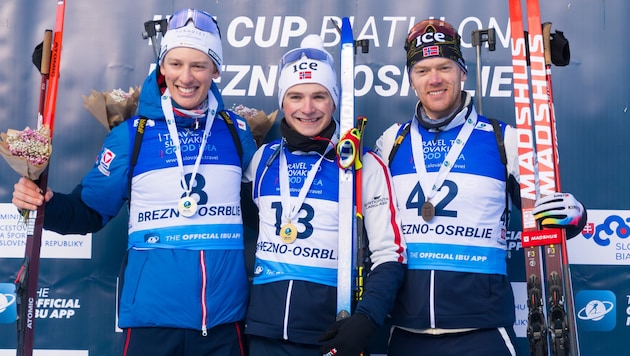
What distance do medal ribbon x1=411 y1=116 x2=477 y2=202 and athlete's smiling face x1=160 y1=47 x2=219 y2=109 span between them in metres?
1.06

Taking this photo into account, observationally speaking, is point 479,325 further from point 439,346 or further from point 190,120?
point 190,120

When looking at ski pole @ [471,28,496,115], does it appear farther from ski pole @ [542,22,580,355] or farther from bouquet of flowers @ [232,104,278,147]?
bouquet of flowers @ [232,104,278,147]

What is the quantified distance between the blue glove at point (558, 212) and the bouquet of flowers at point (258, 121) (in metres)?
1.54

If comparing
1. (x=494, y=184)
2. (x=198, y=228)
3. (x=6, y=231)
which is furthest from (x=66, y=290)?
(x=494, y=184)

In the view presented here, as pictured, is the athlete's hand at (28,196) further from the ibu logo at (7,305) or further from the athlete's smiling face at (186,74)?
the ibu logo at (7,305)

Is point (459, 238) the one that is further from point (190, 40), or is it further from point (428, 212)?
point (190, 40)

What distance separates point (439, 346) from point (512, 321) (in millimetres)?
351

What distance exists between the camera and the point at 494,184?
125 inches

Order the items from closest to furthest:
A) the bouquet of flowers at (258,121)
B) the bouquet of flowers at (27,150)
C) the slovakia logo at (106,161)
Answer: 1. the bouquet of flowers at (27,150)
2. the slovakia logo at (106,161)
3. the bouquet of flowers at (258,121)

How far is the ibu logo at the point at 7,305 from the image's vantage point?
4047mm

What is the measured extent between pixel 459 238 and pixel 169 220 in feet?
4.42

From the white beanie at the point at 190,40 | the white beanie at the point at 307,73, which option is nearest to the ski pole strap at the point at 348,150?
the white beanie at the point at 307,73

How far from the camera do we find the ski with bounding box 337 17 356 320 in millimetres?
2967

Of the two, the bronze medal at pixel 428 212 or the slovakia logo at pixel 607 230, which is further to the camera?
the slovakia logo at pixel 607 230
